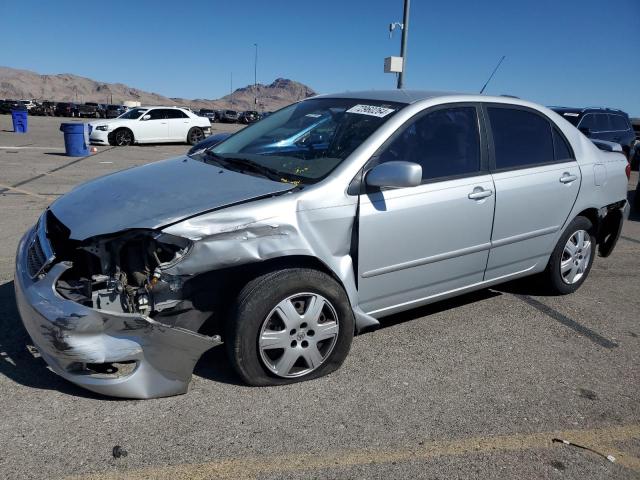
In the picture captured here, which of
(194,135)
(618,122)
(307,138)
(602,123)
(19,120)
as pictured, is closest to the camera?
(307,138)

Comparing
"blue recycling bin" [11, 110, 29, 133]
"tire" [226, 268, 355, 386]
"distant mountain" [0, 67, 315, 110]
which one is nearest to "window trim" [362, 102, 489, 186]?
"tire" [226, 268, 355, 386]

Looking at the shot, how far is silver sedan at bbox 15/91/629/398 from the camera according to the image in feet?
9.20

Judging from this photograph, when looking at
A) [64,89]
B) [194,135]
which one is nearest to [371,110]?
[194,135]

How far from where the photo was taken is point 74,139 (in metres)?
14.6

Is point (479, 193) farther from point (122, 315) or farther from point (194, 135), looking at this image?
point (194, 135)

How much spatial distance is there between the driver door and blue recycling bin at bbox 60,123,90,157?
13151mm

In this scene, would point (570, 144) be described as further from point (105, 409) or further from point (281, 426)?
point (105, 409)

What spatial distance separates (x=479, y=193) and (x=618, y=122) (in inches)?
503

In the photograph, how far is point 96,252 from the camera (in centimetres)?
289

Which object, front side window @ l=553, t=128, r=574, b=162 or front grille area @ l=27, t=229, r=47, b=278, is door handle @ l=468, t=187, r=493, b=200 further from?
front grille area @ l=27, t=229, r=47, b=278

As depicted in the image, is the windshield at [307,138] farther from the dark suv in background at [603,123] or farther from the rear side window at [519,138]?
the dark suv in background at [603,123]

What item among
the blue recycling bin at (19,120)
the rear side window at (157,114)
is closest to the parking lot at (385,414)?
the rear side window at (157,114)

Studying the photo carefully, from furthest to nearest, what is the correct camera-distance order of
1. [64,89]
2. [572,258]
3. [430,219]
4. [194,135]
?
[64,89], [194,135], [572,258], [430,219]

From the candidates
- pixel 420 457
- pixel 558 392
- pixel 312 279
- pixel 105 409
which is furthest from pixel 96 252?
pixel 558 392
